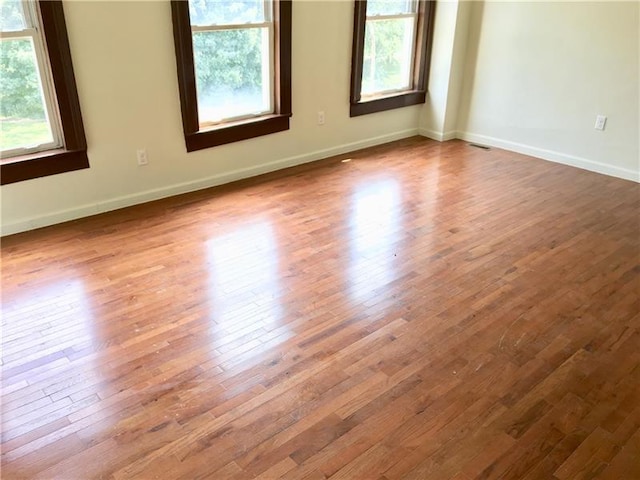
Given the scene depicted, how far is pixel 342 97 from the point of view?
4602 millimetres

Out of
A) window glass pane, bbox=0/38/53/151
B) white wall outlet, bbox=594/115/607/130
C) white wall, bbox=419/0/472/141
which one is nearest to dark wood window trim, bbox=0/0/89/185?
window glass pane, bbox=0/38/53/151

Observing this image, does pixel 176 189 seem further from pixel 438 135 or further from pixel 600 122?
pixel 600 122

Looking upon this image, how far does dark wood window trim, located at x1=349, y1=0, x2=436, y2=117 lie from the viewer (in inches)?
173

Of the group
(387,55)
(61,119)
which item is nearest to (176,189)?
(61,119)

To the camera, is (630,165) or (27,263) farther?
(630,165)

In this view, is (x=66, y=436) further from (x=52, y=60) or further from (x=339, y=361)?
(x=52, y=60)

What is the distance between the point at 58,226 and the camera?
11.1ft

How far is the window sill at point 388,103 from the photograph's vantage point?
4746mm

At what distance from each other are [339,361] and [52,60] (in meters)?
2.36

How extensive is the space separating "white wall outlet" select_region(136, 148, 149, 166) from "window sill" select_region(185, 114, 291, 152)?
30 cm

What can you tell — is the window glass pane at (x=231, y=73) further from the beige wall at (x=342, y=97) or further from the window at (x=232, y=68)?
the beige wall at (x=342, y=97)

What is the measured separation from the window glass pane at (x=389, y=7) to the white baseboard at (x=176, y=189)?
1097mm

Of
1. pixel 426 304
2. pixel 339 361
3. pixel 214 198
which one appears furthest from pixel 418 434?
pixel 214 198

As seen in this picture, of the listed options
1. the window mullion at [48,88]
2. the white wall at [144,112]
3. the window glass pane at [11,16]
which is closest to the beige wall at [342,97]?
the white wall at [144,112]
